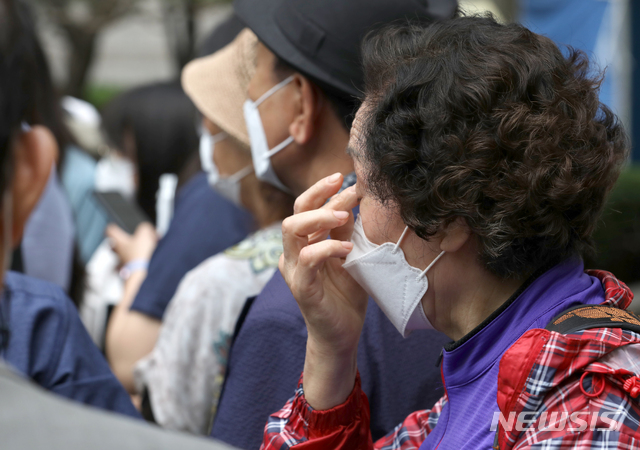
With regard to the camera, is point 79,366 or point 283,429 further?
point 79,366

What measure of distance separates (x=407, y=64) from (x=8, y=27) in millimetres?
852

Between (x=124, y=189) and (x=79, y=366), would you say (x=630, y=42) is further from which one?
(x=79, y=366)

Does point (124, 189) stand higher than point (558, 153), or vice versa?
point (558, 153)

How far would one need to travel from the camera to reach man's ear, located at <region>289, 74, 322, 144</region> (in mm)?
1944

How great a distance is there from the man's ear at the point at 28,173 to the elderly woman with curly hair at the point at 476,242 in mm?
652

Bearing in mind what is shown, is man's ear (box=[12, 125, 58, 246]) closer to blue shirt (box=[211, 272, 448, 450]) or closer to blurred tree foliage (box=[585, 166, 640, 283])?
blue shirt (box=[211, 272, 448, 450])

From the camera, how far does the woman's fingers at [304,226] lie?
5.00 ft

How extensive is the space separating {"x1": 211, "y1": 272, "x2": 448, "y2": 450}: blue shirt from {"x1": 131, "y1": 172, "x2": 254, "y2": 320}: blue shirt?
1.25 metres

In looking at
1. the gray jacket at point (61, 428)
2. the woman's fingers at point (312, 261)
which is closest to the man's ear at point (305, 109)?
the woman's fingers at point (312, 261)

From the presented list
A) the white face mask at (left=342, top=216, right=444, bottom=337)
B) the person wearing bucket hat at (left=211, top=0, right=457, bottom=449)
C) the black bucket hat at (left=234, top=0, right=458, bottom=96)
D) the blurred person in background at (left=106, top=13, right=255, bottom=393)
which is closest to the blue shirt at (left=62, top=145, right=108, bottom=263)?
the blurred person in background at (left=106, top=13, right=255, bottom=393)

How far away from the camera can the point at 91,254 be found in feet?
14.8

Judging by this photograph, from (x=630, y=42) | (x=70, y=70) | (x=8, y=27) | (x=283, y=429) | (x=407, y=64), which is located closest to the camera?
(x=8, y=27)

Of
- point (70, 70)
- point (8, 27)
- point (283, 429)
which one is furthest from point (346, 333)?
point (70, 70)

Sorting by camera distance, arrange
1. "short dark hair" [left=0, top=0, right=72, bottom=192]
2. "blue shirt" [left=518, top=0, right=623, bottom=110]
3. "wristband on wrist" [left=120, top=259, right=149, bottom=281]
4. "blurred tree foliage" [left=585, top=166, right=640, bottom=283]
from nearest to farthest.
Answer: "short dark hair" [left=0, top=0, right=72, bottom=192]
"wristband on wrist" [left=120, top=259, right=149, bottom=281]
"blurred tree foliage" [left=585, top=166, right=640, bottom=283]
"blue shirt" [left=518, top=0, right=623, bottom=110]
